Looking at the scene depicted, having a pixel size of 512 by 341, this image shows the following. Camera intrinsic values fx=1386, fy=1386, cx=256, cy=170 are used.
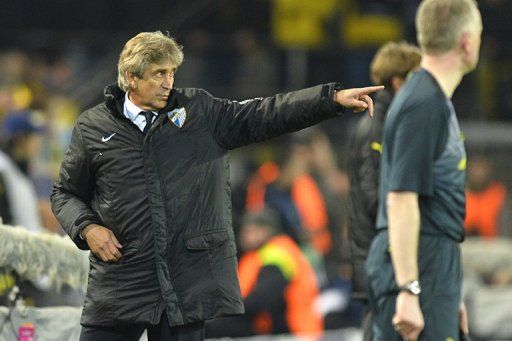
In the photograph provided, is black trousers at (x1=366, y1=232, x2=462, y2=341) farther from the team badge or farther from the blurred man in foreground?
the team badge

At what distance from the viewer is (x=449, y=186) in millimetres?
4953

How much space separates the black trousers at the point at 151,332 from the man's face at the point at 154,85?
0.84 m

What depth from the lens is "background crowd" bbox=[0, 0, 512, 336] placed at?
11.6 meters

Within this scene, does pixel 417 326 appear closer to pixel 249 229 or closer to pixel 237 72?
pixel 249 229

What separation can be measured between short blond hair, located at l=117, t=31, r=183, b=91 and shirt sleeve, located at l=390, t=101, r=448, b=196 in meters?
1.03

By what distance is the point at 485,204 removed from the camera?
12.6 meters

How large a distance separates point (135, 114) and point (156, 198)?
36 centimetres

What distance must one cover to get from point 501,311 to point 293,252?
166cm

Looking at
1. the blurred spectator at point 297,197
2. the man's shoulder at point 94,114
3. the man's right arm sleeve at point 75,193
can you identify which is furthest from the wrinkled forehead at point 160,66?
Result: the blurred spectator at point 297,197

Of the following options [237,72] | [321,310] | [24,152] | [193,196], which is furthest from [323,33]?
[193,196]

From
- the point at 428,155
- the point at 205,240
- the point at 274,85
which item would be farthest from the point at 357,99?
the point at 274,85

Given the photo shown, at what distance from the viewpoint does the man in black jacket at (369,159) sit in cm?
689

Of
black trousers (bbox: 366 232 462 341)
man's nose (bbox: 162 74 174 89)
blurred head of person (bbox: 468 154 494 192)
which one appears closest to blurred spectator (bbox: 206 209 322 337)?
blurred head of person (bbox: 468 154 494 192)

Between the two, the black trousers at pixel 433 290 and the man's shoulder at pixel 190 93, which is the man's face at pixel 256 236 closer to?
the man's shoulder at pixel 190 93
